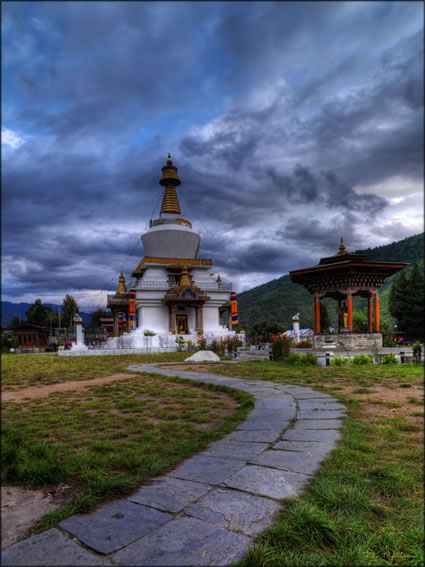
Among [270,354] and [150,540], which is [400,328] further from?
[150,540]

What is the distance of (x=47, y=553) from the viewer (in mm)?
881

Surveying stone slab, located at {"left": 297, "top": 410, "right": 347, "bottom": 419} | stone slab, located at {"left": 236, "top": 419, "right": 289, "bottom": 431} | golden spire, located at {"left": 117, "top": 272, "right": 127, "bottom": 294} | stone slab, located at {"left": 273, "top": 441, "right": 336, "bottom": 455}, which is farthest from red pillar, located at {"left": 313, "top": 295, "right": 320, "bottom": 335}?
golden spire, located at {"left": 117, "top": 272, "right": 127, "bottom": 294}

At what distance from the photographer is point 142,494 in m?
2.02

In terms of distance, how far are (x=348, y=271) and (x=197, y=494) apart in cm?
1672

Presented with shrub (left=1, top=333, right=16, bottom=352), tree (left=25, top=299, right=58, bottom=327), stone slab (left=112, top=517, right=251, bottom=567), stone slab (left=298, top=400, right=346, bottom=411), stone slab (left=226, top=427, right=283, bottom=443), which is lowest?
stone slab (left=298, top=400, right=346, bottom=411)

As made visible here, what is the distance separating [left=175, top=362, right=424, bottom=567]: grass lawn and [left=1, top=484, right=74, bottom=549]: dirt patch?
87 centimetres

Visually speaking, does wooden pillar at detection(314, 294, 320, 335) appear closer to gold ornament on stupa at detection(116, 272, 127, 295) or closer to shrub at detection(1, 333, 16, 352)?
shrub at detection(1, 333, 16, 352)

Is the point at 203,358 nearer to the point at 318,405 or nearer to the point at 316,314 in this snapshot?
the point at 316,314

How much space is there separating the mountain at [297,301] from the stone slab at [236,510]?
45.3m

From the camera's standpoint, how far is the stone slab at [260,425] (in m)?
4.40

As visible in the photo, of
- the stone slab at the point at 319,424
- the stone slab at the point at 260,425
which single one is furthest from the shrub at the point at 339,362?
the stone slab at the point at 260,425

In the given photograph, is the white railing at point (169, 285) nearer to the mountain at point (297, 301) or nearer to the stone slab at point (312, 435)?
the mountain at point (297, 301)

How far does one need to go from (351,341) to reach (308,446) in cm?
1519

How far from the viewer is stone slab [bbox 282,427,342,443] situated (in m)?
3.94
